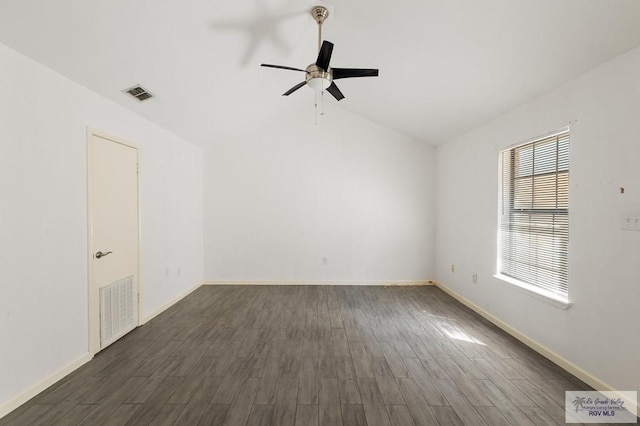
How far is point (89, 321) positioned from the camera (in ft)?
8.18

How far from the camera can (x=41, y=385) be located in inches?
80.9

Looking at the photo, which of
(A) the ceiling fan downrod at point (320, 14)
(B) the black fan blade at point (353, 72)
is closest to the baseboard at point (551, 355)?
(B) the black fan blade at point (353, 72)

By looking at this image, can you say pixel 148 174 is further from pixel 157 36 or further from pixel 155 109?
pixel 157 36

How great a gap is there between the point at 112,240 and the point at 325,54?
2.82m

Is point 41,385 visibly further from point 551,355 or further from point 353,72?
point 551,355

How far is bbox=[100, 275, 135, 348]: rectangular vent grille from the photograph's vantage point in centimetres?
267

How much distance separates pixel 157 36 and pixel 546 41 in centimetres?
317

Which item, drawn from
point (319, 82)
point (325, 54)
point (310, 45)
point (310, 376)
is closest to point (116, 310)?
→ point (310, 376)

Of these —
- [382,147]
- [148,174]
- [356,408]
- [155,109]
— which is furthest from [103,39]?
[382,147]

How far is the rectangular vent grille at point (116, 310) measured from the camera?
2666mm

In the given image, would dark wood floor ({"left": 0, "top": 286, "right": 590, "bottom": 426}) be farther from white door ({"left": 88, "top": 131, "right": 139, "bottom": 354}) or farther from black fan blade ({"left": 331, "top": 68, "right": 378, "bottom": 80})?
black fan blade ({"left": 331, "top": 68, "right": 378, "bottom": 80})

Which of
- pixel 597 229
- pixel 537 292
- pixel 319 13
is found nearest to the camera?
pixel 597 229

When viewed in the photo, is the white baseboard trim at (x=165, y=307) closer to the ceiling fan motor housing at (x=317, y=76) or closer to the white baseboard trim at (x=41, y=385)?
the white baseboard trim at (x=41, y=385)

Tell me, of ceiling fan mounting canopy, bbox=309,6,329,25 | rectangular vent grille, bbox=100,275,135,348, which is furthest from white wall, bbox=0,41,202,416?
ceiling fan mounting canopy, bbox=309,6,329,25
